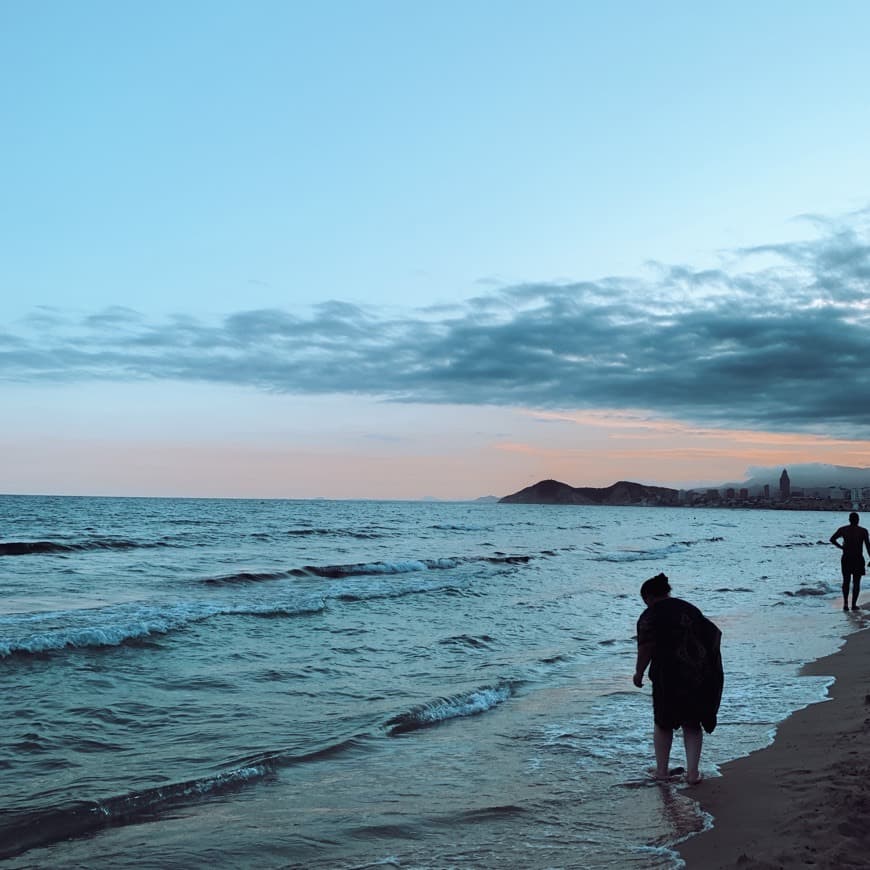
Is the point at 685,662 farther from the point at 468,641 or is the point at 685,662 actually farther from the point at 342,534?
the point at 342,534

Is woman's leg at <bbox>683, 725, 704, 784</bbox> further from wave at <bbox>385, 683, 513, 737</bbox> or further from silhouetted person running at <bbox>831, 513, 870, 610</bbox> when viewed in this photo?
silhouetted person running at <bbox>831, 513, 870, 610</bbox>

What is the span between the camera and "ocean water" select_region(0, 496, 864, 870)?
5.33 m

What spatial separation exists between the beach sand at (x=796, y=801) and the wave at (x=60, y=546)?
30.9 m

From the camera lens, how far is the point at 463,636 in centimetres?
1425

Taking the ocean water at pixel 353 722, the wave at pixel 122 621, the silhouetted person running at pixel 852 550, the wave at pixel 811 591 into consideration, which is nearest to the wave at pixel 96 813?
the ocean water at pixel 353 722

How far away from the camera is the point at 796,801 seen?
539 centimetres

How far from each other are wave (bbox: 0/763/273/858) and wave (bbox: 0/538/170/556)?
28696 millimetres

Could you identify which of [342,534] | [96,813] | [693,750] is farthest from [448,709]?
[342,534]

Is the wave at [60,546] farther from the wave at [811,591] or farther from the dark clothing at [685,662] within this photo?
the dark clothing at [685,662]

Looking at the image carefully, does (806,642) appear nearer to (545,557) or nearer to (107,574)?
(107,574)

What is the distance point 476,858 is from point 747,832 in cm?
171

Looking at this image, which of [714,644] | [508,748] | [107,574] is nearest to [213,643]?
[508,748]

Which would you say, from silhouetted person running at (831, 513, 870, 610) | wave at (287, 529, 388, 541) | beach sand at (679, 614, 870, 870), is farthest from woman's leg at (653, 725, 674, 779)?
wave at (287, 529, 388, 541)

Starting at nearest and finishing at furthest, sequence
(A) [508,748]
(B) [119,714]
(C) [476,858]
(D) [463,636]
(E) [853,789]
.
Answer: (C) [476,858] < (E) [853,789] < (A) [508,748] < (B) [119,714] < (D) [463,636]
